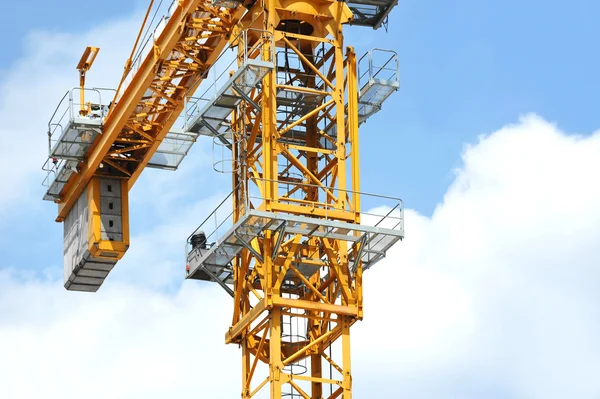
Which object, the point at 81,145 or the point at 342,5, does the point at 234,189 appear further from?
the point at 81,145

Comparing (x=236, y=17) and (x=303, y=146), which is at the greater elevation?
(x=236, y=17)

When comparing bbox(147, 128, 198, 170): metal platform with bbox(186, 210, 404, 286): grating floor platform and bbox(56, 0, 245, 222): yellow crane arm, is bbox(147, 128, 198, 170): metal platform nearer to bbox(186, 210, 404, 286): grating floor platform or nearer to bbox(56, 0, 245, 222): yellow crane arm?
bbox(56, 0, 245, 222): yellow crane arm

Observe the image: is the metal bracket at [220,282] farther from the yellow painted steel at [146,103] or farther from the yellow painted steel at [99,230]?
the yellow painted steel at [99,230]

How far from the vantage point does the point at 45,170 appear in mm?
57688

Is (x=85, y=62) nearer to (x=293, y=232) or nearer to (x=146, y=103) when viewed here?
(x=146, y=103)

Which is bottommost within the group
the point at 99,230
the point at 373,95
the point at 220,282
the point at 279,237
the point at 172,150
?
the point at 220,282

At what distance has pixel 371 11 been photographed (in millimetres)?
48750

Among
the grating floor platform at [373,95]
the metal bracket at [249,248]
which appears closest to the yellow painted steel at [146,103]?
the grating floor platform at [373,95]

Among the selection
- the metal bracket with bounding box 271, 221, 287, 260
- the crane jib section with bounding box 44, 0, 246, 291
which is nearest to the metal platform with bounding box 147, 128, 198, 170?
the crane jib section with bounding box 44, 0, 246, 291

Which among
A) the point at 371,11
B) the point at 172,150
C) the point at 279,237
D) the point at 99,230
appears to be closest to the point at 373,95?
the point at 371,11

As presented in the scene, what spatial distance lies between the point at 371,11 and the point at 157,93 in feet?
21.2

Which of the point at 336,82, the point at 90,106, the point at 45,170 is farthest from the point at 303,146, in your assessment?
the point at 45,170

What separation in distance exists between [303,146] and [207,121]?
8.25 feet

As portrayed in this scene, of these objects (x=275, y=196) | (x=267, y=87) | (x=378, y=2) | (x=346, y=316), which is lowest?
(x=346, y=316)
